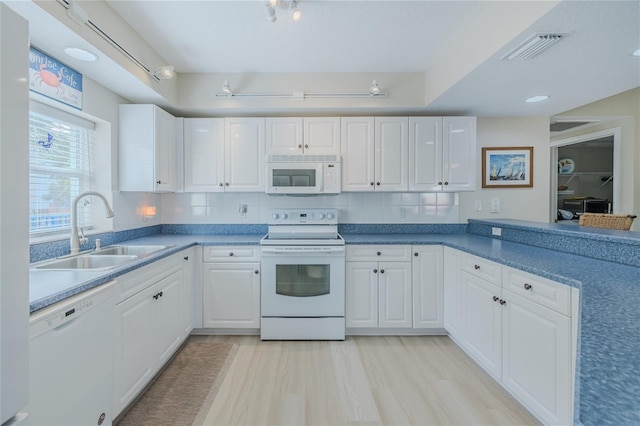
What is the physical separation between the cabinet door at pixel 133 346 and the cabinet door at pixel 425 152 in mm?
2477

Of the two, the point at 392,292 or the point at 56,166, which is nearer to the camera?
the point at 56,166

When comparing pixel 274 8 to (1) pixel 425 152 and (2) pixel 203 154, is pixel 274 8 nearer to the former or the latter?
(2) pixel 203 154

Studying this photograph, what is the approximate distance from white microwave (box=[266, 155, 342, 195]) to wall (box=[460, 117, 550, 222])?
61.8 inches

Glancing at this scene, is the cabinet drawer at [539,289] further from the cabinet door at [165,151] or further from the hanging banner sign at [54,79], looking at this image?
the hanging banner sign at [54,79]

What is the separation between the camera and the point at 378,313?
2555mm

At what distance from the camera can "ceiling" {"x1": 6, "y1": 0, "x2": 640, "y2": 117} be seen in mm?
1593

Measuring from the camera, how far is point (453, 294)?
2.40m

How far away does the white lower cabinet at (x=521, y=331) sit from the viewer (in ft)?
4.46

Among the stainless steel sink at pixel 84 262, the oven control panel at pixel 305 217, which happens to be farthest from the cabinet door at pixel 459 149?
the stainless steel sink at pixel 84 262

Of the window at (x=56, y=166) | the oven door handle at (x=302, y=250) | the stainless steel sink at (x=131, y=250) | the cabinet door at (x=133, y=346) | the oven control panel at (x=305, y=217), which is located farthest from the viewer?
the oven control panel at (x=305, y=217)

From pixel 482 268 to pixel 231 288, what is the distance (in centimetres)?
211

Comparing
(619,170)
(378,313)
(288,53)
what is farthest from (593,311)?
(619,170)

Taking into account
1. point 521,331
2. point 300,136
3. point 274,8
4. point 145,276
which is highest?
point 274,8

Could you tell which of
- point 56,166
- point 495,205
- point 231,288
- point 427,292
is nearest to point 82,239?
point 56,166
